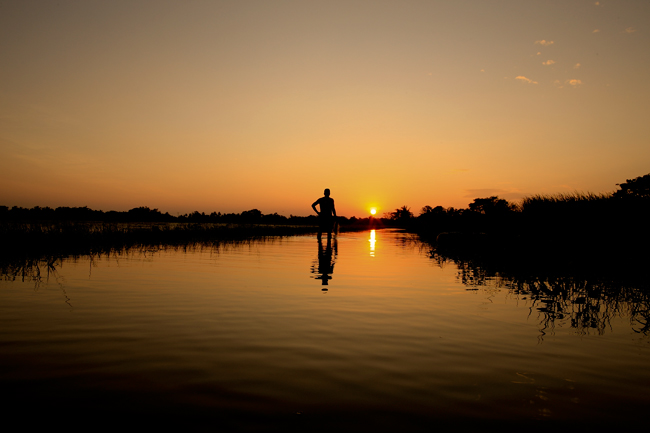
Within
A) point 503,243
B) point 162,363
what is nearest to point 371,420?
point 162,363

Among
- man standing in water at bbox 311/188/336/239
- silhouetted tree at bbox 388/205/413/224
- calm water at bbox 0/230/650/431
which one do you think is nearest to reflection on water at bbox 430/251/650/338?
calm water at bbox 0/230/650/431

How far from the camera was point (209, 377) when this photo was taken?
Answer: 326 cm

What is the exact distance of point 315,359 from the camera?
3768 mm

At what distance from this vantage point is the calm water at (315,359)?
2732 mm

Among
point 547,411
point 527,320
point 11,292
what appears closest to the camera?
point 547,411

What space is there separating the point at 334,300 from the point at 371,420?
3.89 metres

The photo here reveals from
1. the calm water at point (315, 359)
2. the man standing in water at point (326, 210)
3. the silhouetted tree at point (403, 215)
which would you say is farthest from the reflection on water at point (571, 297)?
the silhouetted tree at point (403, 215)

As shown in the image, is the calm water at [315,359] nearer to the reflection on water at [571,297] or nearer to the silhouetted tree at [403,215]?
the reflection on water at [571,297]

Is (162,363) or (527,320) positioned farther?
(527,320)

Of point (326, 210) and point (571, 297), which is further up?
point (326, 210)

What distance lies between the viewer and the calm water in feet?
8.96

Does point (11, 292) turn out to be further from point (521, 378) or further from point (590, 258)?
point (590, 258)

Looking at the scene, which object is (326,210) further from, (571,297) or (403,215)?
(403,215)

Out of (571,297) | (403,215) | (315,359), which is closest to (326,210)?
(571,297)
